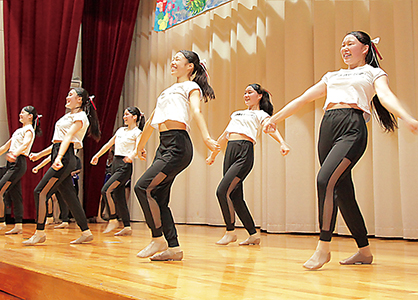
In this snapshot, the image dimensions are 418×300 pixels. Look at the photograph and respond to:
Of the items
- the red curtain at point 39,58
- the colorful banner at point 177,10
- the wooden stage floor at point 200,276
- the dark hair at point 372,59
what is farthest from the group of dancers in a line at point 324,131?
the red curtain at point 39,58

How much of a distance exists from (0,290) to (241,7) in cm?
482

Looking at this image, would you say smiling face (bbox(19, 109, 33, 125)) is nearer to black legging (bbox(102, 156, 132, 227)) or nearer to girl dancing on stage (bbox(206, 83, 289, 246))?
black legging (bbox(102, 156, 132, 227))

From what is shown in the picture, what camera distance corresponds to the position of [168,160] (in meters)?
2.46

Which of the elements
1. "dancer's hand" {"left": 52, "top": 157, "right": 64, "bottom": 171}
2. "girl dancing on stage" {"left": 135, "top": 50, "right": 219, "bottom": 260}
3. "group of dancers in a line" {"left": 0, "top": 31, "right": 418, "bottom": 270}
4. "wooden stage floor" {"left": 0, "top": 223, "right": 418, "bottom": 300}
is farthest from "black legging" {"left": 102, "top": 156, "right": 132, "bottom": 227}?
"girl dancing on stage" {"left": 135, "top": 50, "right": 219, "bottom": 260}

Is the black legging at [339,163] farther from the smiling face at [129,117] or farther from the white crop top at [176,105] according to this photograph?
the smiling face at [129,117]

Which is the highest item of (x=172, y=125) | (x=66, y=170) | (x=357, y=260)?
(x=172, y=125)

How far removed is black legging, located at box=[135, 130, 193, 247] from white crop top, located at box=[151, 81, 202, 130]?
82 mm

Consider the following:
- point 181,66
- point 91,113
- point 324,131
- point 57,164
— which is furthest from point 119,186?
point 324,131

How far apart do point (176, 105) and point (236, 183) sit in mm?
1320

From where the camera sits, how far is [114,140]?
505 cm

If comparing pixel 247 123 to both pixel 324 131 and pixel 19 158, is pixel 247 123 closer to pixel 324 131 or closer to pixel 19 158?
pixel 324 131

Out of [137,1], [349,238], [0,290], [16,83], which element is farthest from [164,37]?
[0,290]

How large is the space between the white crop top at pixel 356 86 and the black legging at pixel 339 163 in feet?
0.18

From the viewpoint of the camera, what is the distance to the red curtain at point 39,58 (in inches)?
263
